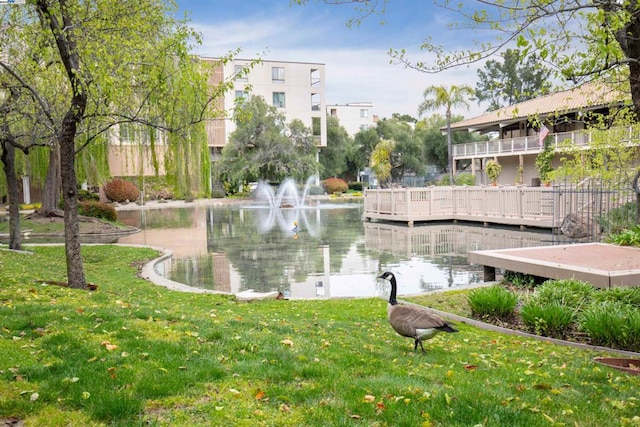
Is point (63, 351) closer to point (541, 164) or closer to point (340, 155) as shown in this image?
point (541, 164)

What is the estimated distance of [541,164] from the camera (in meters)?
38.2

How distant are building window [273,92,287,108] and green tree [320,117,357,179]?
696 cm

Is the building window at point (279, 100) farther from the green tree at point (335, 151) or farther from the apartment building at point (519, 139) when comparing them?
the apartment building at point (519, 139)

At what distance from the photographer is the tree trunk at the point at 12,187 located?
50.1ft

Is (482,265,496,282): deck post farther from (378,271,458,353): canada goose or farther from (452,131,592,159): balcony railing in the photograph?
(452,131,592,159): balcony railing

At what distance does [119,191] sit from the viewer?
51.5m

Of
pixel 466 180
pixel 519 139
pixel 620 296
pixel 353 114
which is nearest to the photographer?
pixel 620 296

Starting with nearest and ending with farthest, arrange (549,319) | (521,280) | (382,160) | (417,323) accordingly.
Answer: (417,323) < (549,319) < (521,280) < (382,160)

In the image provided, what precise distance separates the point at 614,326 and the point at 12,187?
573 inches

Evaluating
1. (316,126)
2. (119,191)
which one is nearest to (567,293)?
(119,191)

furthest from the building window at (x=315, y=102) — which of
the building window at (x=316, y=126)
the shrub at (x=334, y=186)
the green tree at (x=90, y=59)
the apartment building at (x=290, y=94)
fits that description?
the green tree at (x=90, y=59)

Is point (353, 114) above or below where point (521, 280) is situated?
above

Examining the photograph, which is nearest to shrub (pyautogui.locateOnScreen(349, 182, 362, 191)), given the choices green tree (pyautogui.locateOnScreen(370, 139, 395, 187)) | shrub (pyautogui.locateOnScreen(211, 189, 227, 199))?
green tree (pyautogui.locateOnScreen(370, 139, 395, 187))

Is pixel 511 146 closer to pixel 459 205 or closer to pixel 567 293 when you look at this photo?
pixel 459 205
